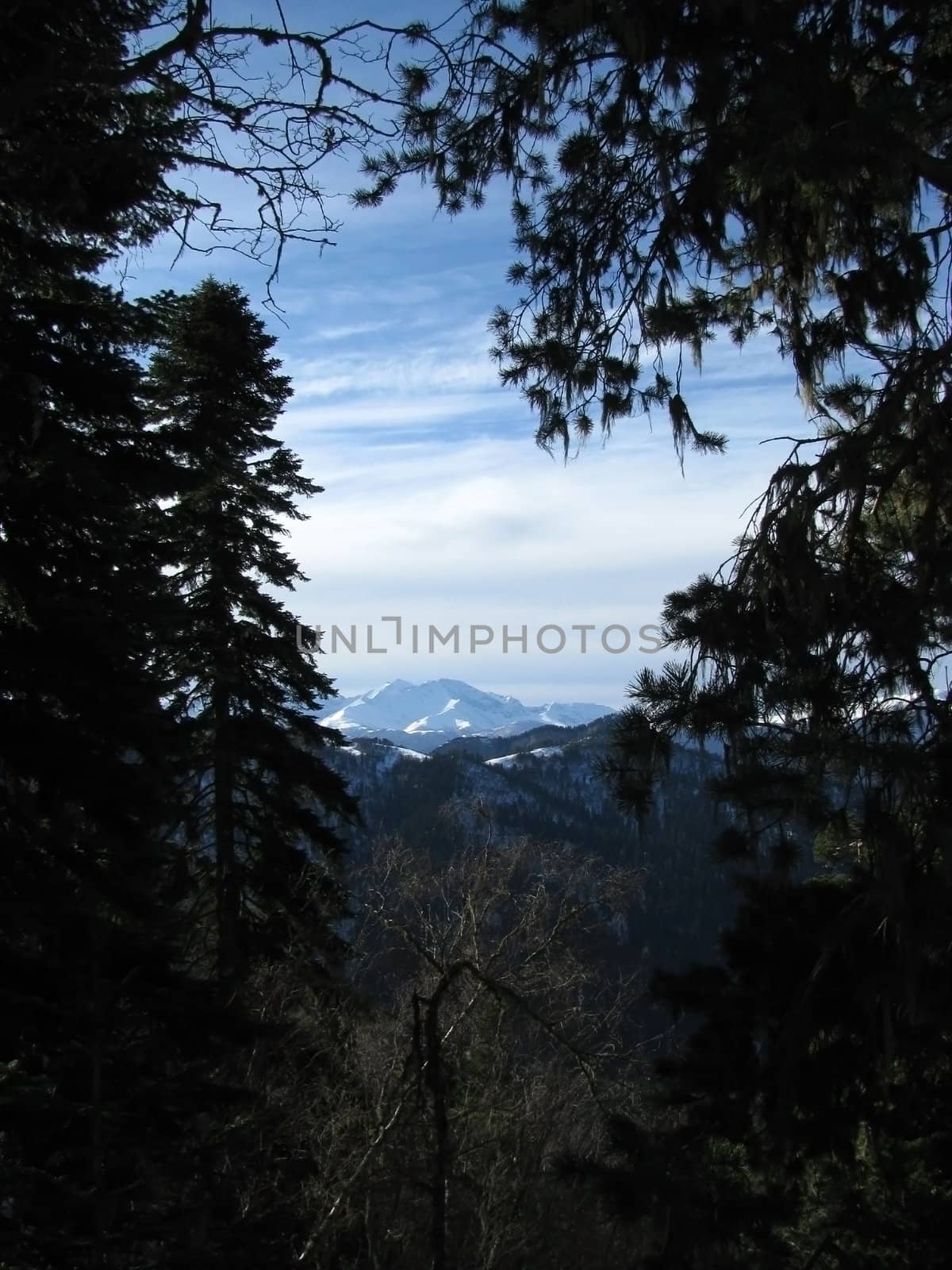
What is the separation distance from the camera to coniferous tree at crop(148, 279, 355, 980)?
12.2 m

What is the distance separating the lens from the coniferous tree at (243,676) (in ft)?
40.2

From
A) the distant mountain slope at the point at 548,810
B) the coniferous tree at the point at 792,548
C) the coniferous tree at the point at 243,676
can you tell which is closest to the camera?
the coniferous tree at the point at 792,548

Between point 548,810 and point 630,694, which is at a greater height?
point 630,694

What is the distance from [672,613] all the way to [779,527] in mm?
587

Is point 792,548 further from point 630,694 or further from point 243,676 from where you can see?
point 243,676

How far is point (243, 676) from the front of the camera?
12.7 meters

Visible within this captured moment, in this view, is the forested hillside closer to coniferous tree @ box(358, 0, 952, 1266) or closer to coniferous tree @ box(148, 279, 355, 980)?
coniferous tree @ box(358, 0, 952, 1266)

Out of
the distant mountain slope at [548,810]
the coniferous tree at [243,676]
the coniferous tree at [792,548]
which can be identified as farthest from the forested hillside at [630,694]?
the distant mountain slope at [548,810]

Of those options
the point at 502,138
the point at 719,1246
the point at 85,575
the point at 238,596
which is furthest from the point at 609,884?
the point at 502,138

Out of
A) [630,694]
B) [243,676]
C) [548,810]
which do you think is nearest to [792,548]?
[630,694]

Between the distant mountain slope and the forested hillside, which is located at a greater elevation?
the forested hillside

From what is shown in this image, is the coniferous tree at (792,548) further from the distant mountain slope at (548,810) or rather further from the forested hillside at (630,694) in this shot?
the distant mountain slope at (548,810)

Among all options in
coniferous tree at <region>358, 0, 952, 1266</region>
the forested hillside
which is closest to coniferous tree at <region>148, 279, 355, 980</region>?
the forested hillside

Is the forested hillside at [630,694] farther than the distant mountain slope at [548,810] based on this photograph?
No
